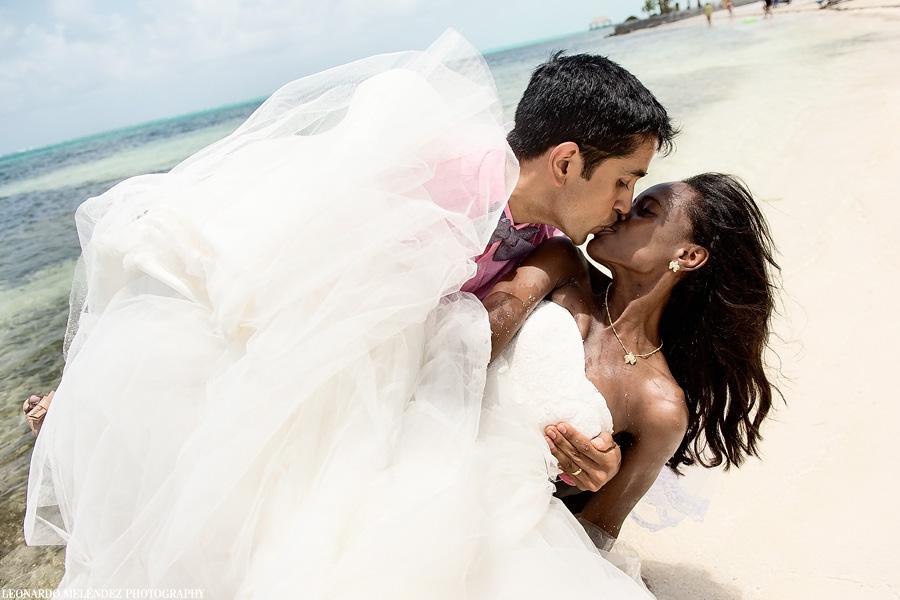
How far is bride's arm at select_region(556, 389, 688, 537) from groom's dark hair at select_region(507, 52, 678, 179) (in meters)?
0.92

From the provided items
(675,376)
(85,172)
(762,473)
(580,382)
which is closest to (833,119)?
(762,473)

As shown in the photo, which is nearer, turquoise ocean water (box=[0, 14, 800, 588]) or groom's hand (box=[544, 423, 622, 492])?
groom's hand (box=[544, 423, 622, 492])

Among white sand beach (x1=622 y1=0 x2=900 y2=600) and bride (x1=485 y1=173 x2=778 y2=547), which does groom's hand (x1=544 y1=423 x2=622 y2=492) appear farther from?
white sand beach (x1=622 y1=0 x2=900 y2=600)

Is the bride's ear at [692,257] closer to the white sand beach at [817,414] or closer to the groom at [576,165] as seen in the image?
the groom at [576,165]

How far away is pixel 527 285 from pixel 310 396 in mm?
936

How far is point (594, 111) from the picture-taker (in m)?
2.30

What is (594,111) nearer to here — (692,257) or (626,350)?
(692,257)

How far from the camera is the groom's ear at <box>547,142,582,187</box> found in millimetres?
2319

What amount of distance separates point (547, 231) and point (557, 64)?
69 centimetres

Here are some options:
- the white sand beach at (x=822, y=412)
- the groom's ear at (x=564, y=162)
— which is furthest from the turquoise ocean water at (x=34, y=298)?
the white sand beach at (x=822, y=412)

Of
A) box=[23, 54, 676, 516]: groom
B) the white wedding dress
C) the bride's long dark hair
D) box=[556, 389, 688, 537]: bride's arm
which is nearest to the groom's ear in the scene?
box=[23, 54, 676, 516]: groom

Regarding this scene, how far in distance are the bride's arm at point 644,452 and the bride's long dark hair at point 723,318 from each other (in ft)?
1.21

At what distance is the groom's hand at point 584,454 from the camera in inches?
85.9

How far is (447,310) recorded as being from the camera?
7.02 ft
